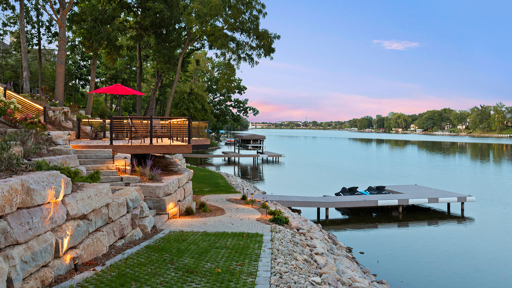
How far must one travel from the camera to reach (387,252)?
52.3ft

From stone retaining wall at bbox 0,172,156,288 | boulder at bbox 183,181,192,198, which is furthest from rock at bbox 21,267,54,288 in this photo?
boulder at bbox 183,181,192,198

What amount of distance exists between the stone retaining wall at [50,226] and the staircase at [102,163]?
2825mm

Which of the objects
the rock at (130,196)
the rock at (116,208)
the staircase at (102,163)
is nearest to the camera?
the rock at (116,208)

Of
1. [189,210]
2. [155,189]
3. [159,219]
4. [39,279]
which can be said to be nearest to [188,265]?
[39,279]

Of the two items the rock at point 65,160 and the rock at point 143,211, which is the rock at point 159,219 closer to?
the rock at point 143,211

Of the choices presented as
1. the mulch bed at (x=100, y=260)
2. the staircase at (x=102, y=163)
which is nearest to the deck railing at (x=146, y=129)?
the staircase at (x=102, y=163)

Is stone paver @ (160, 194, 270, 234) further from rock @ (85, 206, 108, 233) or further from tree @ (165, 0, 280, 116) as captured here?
tree @ (165, 0, 280, 116)

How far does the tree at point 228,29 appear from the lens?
77.8 ft

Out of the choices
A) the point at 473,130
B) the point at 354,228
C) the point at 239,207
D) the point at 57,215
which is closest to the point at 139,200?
the point at 57,215

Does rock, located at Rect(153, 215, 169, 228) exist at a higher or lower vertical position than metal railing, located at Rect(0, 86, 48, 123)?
lower

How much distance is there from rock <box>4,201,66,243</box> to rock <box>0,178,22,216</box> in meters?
0.14

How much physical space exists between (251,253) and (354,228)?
12808mm

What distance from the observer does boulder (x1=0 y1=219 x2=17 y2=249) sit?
4847 millimetres

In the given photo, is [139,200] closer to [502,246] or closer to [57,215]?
[57,215]
